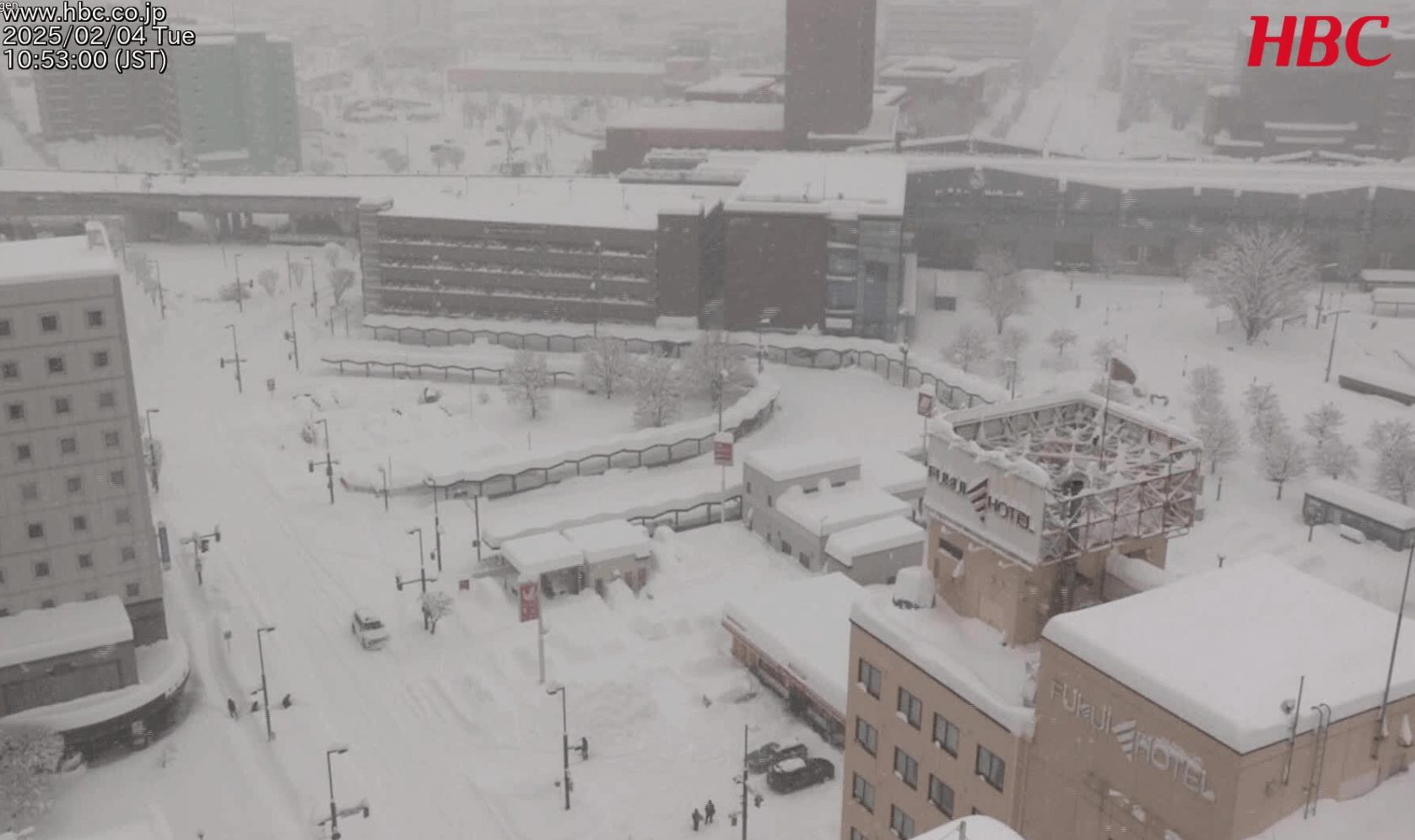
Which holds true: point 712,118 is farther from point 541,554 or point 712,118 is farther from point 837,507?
point 541,554

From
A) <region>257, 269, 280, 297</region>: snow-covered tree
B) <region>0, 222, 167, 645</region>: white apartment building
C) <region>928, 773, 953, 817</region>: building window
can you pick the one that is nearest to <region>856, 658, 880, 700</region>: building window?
<region>928, 773, 953, 817</region>: building window

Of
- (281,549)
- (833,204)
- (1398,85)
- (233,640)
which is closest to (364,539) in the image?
(281,549)

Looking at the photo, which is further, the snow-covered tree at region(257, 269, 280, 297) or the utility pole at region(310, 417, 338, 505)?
the snow-covered tree at region(257, 269, 280, 297)

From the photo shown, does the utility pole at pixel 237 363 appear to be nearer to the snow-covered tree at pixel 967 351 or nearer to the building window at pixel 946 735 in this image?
the snow-covered tree at pixel 967 351

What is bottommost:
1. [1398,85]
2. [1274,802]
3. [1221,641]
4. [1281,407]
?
[1281,407]

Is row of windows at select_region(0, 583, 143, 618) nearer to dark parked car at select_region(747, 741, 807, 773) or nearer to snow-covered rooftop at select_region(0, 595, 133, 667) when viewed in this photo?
snow-covered rooftop at select_region(0, 595, 133, 667)

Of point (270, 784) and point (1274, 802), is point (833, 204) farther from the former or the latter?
point (1274, 802)
